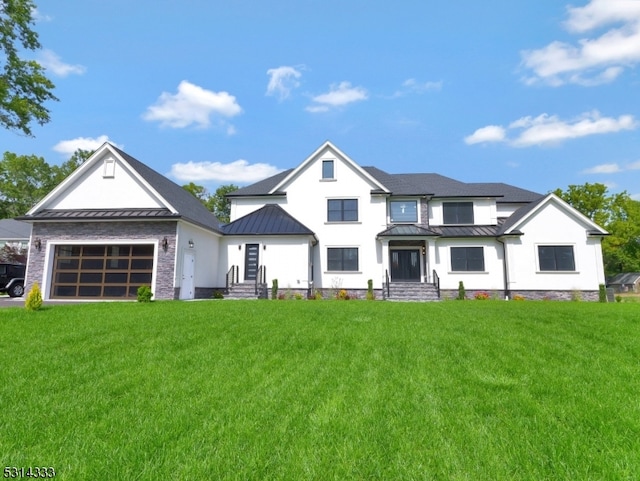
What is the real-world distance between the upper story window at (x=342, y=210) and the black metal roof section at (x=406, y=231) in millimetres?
2217

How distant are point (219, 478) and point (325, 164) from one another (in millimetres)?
20128

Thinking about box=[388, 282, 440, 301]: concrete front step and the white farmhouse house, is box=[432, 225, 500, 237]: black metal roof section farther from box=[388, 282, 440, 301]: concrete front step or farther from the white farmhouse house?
box=[388, 282, 440, 301]: concrete front step

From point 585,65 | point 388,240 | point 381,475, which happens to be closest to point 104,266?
point 388,240

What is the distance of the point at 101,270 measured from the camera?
1692 centimetres

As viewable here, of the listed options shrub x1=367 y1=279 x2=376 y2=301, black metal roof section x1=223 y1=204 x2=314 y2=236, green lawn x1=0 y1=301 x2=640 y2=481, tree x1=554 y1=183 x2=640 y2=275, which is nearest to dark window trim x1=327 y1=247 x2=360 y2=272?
shrub x1=367 y1=279 x2=376 y2=301

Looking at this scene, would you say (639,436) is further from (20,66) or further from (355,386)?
(20,66)

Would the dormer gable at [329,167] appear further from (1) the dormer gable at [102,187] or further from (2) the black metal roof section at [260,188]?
(1) the dormer gable at [102,187]

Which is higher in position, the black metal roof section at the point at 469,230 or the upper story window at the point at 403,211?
the upper story window at the point at 403,211

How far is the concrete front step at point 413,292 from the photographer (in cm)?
1888

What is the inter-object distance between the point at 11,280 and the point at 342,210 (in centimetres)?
1959

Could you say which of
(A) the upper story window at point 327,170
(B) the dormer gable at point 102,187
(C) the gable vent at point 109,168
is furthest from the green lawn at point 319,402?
(A) the upper story window at point 327,170

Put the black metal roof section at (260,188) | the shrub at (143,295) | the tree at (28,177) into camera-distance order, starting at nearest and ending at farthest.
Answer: the shrub at (143,295) → the black metal roof section at (260,188) → the tree at (28,177)

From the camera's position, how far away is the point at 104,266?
1695 centimetres

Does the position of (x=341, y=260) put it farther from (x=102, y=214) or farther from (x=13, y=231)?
(x=13, y=231)
